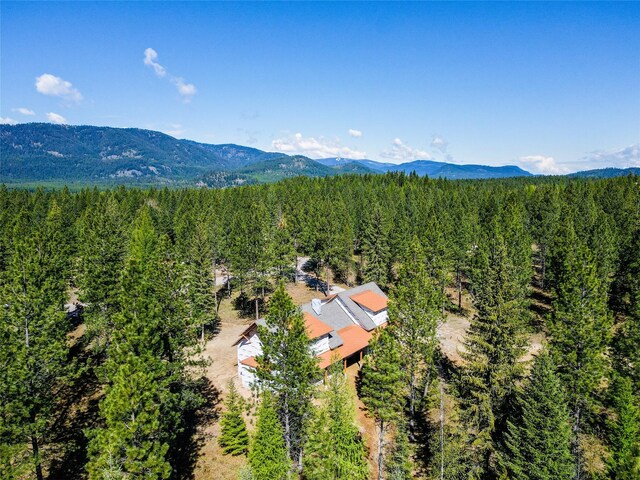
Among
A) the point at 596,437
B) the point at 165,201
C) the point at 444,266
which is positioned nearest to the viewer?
the point at 596,437

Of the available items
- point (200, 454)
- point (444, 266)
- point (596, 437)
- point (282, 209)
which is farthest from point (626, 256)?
point (282, 209)

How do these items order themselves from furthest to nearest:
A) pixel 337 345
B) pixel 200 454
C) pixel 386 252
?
pixel 386 252
pixel 337 345
pixel 200 454

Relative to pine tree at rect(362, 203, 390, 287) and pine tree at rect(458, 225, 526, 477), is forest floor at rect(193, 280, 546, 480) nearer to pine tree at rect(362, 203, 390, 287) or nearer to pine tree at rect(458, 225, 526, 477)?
pine tree at rect(458, 225, 526, 477)

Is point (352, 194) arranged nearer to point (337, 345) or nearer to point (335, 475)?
point (337, 345)

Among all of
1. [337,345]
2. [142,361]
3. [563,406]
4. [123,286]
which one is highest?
[123,286]

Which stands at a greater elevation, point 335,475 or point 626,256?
point 626,256

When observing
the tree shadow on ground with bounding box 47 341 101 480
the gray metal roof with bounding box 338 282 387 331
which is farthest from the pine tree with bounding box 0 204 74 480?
the gray metal roof with bounding box 338 282 387 331

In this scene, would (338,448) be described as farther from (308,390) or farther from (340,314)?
(340,314)
